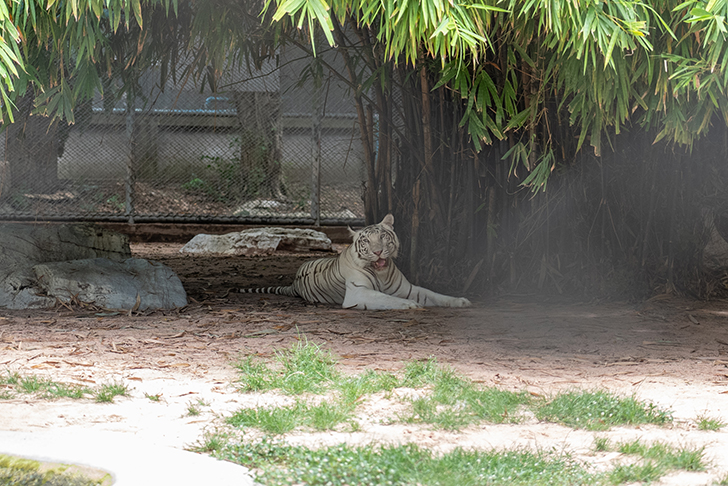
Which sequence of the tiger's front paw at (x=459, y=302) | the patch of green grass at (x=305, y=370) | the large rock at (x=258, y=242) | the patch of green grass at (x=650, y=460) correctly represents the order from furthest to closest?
the large rock at (x=258, y=242) → the tiger's front paw at (x=459, y=302) → the patch of green grass at (x=305, y=370) → the patch of green grass at (x=650, y=460)

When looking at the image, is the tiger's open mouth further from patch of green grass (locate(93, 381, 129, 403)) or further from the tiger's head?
patch of green grass (locate(93, 381, 129, 403))

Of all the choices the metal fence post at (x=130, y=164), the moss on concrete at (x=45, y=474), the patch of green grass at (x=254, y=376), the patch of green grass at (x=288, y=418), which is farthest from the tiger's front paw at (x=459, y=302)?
the metal fence post at (x=130, y=164)

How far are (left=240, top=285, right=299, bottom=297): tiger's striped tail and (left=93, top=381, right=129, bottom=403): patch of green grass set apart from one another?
2692 millimetres

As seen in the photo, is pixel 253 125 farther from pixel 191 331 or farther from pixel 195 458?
pixel 195 458

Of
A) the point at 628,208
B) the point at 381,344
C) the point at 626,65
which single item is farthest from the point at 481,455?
the point at 628,208

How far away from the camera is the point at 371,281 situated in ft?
15.9

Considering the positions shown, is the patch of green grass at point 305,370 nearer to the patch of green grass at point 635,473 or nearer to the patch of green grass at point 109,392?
the patch of green grass at point 109,392

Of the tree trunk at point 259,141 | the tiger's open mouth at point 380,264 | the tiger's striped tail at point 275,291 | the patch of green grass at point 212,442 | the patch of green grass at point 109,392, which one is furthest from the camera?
the tree trunk at point 259,141

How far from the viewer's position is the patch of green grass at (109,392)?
2.50 m

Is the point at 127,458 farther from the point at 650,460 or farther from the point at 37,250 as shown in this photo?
the point at 37,250

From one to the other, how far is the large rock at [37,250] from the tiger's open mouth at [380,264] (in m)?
2.00

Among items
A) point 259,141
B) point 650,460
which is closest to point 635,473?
point 650,460

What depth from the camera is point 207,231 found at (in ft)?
29.5

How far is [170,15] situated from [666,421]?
393cm
